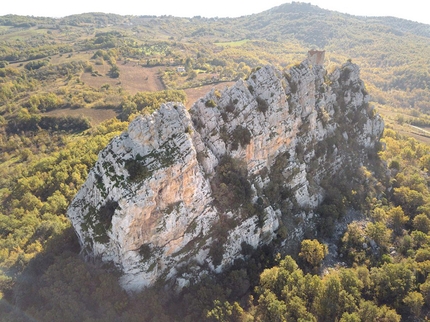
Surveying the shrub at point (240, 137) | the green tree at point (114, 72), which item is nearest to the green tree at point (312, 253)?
the shrub at point (240, 137)

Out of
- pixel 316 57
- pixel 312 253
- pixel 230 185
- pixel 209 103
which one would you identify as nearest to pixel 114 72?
pixel 316 57

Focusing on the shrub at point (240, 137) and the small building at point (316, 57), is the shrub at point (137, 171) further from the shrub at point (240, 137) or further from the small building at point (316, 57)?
the small building at point (316, 57)

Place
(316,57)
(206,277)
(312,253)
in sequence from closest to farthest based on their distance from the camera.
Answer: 1. (206,277)
2. (312,253)
3. (316,57)

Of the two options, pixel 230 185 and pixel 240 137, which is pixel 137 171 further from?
pixel 240 137

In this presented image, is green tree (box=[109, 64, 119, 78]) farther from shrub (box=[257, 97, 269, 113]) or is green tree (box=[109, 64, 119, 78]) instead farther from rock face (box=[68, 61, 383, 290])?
shrub (box=[257, 97, 269, 113])

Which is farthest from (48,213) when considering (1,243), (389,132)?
(389,132)

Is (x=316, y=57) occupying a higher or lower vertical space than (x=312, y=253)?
higher

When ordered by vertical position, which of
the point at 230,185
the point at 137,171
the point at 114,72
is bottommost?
the point at 230,185

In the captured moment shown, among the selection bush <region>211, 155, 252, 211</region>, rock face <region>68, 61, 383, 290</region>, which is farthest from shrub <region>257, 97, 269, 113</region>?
bush <region>211, 155, 252, 211</region>

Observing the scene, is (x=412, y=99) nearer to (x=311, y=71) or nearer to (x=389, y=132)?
(x=389, y=132)
